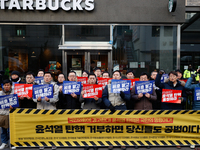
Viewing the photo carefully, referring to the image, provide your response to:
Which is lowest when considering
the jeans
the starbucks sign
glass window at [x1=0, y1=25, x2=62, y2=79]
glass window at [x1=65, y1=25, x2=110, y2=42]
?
the jeans

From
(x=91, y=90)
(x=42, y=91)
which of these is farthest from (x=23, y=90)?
(x=91, y=90)

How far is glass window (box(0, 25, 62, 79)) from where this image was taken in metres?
10.0

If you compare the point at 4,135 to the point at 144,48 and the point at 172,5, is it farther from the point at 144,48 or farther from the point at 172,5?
the point at 172,5

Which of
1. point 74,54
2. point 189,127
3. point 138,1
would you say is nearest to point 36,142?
point 189,127

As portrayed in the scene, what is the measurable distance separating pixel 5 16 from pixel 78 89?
293 inches

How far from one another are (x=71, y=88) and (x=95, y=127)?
1.30 m

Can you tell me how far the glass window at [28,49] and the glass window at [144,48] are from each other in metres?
3.67

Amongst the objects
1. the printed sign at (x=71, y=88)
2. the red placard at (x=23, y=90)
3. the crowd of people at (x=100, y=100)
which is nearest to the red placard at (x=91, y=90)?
the crowd of people at (x=100, y=100)

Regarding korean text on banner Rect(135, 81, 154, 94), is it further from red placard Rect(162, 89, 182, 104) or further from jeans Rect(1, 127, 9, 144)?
jeans Rect(1, 127, 9, 144)

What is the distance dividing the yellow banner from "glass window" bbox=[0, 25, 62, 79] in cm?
591

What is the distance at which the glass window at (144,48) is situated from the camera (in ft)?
32.8

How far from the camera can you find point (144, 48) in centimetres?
1011

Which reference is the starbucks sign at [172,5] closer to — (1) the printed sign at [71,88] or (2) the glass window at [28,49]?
(2) the glass window at [28,49]

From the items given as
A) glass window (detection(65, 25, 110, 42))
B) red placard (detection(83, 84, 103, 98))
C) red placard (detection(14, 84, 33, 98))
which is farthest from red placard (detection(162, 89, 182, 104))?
glass window (detection(65, 25, 110, 42))
